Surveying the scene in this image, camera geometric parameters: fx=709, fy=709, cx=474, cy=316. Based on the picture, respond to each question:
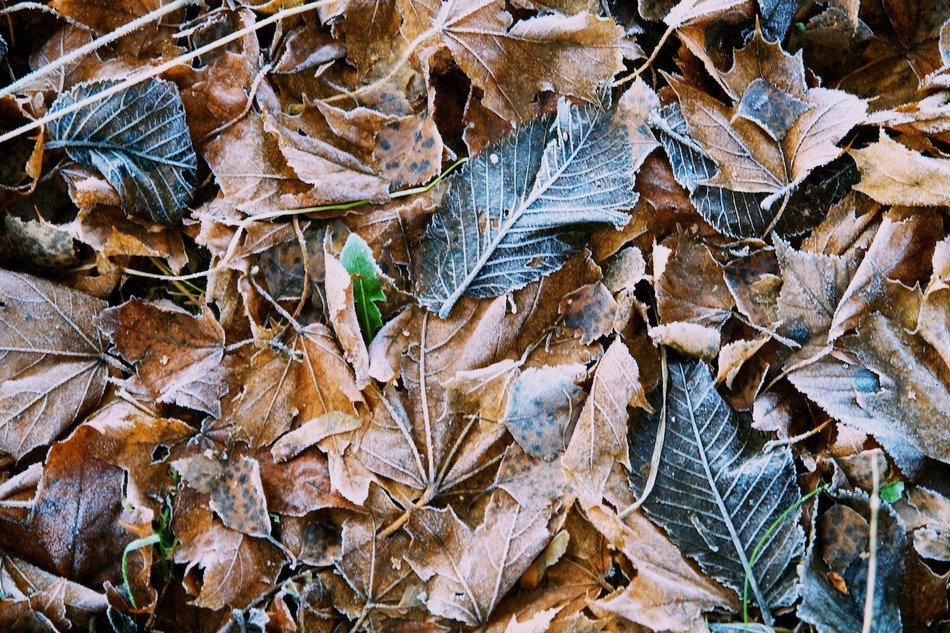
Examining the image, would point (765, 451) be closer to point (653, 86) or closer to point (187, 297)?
point (653, 86)

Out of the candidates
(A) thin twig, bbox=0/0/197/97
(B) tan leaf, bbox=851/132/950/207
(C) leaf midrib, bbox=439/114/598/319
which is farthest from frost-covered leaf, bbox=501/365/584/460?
(A) thin twig, bbox=0/0/197/97

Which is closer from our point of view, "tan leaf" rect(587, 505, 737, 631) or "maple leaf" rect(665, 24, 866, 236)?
"tan leaf" rect(587, 505, 737, 631)

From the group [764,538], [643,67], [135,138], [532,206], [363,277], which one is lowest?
[764,538]

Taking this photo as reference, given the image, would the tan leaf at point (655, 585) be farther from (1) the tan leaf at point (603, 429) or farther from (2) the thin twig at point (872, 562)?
(2) the thin twig at point (872, 562)

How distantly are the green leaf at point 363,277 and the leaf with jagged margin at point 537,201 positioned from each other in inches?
4.0

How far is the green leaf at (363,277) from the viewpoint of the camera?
1.51m

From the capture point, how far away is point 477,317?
154 cm

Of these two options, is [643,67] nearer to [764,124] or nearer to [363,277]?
[764,124]

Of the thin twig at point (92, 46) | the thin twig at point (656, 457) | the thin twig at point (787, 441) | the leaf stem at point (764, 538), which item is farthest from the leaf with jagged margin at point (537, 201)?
the thin twig at point (92, 46)

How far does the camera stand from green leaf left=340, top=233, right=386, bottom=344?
1512 mm

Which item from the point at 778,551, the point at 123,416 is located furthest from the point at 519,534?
→ the point at 123,416

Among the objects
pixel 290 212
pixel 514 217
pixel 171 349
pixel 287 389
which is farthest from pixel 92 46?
pixel 514 217

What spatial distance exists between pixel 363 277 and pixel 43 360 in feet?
2.51

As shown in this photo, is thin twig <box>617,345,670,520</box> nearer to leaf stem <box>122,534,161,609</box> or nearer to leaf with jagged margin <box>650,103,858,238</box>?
Answer: leaf with jagged margin <box>650,103,858,238</box>
